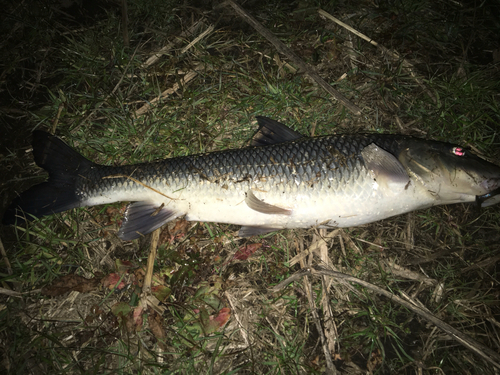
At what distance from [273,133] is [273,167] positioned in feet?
1.76

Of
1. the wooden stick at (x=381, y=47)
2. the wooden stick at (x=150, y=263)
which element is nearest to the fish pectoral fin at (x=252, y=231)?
the wooden stick at (x=150, y=263)

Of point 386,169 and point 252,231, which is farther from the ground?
point 386,169

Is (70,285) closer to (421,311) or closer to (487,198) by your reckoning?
(421,311)

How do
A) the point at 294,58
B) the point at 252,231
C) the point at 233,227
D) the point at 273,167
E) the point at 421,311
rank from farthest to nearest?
the point at 294,58
the point at 233,227
the point at 252,231
the point at 421,311
the point at 273,167

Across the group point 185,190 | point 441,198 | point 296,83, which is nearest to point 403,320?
point 441,198

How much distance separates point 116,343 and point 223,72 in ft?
11.7

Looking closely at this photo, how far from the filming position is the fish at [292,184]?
2.73m

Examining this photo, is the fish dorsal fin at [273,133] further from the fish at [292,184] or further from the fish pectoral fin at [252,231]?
the fish pectoral fin at [252,231]

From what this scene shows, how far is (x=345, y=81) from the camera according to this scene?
363 centimetres

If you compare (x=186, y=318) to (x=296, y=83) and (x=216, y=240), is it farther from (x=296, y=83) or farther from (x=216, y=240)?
(x=296, y=83)

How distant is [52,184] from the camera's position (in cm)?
317

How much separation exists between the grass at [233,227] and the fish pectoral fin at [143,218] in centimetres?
35

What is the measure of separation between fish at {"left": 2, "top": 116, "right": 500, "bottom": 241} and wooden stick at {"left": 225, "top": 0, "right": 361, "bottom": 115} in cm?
78

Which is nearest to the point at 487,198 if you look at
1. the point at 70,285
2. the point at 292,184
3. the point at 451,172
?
the point at 451,172
